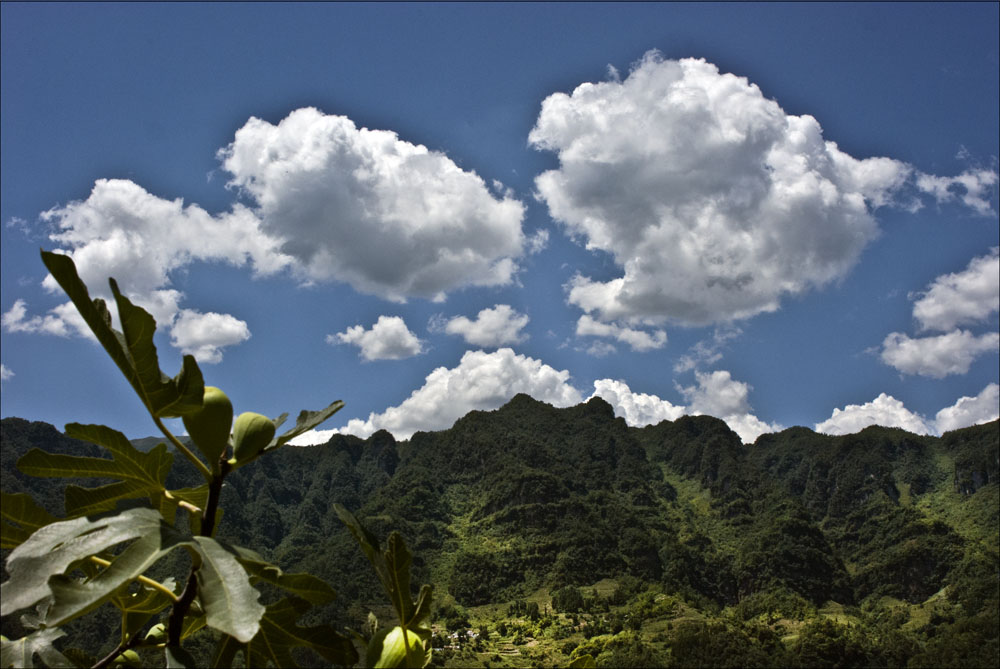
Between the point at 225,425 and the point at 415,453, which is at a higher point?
the point at 415,453

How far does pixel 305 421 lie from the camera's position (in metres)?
1.15

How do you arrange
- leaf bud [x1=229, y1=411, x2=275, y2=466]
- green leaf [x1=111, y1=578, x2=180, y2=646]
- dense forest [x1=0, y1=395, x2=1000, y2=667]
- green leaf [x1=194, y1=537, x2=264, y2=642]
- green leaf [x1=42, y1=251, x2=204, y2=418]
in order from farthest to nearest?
dense forest [x1=0, y1=395, x2=1000, y2=667] → green leaf [x1=111, y1=578, x2=180, y2=646] → leaf bud [x1=229, y1=411, x2=275, y2=466] → green leaf [x1=42, y1=251, x2=204, y2=418] → green leaf [x1=194, y1=537, x2=264, y2=642]

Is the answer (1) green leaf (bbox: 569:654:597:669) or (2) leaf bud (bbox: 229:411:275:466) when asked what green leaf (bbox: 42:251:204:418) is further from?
(1) green leaf (bbox: 569:654:597:669)

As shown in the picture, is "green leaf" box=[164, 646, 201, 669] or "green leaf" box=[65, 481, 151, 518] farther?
"green leaf" box=[65, 481, 151, 518]

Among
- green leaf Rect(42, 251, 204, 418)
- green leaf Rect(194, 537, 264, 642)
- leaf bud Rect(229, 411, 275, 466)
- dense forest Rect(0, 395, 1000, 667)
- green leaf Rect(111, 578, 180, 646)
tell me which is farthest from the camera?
dense forest Rect(0, 395, 1000, 667)

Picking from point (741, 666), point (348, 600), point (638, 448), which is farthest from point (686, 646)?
point (638, 448)

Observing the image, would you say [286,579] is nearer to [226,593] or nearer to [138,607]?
[226,593]

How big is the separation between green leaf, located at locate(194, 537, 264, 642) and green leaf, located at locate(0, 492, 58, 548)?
0.31m

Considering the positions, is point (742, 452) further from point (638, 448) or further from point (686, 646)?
point (686, 646)

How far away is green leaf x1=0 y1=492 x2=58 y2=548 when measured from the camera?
1.03 metres

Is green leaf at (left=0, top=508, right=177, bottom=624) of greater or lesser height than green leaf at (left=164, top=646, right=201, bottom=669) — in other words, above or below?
above

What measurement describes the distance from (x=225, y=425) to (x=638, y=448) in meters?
155

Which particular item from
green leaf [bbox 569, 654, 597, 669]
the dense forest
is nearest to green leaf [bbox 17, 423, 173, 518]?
green leaf [bbox 569, 654, 597, 669]

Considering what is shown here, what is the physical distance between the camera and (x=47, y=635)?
1073mm
